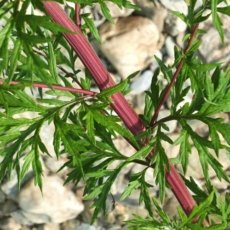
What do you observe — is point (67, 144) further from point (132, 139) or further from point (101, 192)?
point (101, 192)

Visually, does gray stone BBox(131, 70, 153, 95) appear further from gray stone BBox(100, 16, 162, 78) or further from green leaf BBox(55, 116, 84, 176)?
green leaf BBox(55, 116, 84, 176)

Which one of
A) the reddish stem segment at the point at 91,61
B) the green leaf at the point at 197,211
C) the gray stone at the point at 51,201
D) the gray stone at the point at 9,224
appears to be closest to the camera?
the reddish stem segment at the point at 91,61

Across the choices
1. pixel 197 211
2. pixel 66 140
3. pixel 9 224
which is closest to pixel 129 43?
pixel 9 224

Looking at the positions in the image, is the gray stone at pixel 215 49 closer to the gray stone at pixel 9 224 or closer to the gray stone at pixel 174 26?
the gray stone at pixel 174 26

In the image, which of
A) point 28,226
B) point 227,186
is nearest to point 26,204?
point 28,226

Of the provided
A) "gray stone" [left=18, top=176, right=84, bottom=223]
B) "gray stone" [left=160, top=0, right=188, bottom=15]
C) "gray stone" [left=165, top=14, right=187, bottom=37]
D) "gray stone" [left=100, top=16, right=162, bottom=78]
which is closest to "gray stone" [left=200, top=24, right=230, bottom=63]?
"gray stone" [left=165, top=14, right=187, bottom=37]

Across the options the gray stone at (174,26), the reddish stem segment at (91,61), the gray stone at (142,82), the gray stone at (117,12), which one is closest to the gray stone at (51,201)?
the gray stone at (142,82)
